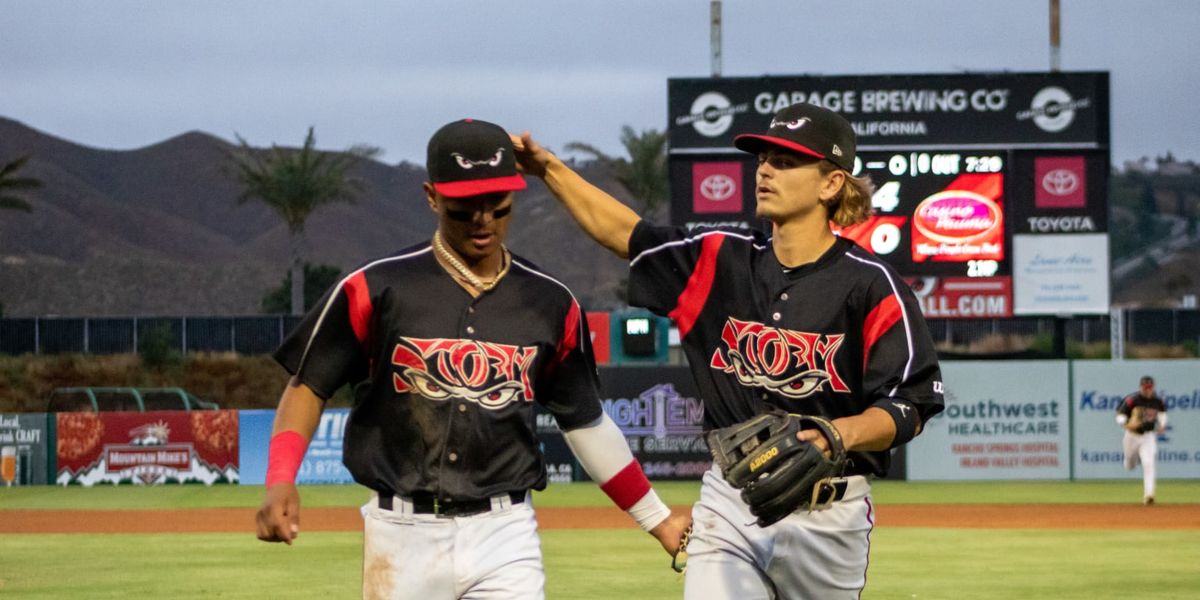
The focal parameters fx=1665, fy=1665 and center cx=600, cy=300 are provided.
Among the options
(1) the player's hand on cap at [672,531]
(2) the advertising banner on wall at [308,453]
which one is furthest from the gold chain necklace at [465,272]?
(2) the advertising banner on wall at [308,453]

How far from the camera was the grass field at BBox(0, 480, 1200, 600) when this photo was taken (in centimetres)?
1288

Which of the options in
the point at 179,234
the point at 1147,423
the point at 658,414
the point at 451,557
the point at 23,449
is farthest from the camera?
the point at 179,234

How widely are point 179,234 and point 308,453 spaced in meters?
131

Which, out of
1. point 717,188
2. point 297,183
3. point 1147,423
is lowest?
point 1147,423

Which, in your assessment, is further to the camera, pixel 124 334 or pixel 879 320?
pixel 124 334

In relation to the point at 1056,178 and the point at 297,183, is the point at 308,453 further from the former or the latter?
the point at 297,183

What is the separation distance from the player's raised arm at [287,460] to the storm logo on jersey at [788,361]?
4.61ft

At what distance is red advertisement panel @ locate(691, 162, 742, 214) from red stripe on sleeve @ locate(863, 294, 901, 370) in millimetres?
19685

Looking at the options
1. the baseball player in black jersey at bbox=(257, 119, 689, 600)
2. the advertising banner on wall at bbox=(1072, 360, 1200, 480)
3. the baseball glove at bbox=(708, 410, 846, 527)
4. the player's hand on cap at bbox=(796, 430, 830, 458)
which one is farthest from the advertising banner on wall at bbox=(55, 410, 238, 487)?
the player's hand on cap at bbox=(796, 430, 830, 458)

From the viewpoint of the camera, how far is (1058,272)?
26000mm

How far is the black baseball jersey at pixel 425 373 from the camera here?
5191mm

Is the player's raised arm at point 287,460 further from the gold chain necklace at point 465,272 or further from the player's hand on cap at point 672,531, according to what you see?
the player's hand on cap at point 672,531

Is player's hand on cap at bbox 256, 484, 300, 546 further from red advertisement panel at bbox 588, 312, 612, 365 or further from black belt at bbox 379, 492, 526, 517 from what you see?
red advertisement panel at bbox 588, 312, 612, 365

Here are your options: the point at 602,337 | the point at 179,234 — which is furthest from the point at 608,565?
the point at 179,234
